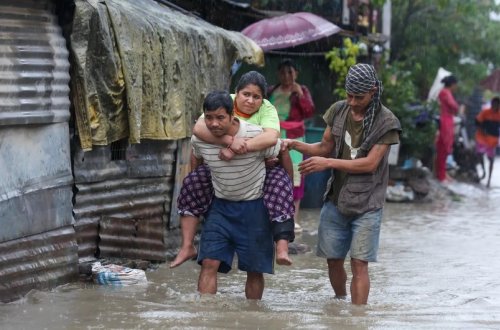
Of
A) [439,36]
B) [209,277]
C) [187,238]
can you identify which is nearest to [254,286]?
[209,277]

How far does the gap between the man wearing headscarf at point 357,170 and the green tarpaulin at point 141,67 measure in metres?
1.70

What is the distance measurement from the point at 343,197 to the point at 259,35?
5.65 m

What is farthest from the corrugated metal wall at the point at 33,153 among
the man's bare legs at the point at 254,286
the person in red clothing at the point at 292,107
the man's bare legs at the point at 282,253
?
the person in red clothing at the point at 292,107

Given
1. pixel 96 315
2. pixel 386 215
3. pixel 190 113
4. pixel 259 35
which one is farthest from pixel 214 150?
pixel 386 215

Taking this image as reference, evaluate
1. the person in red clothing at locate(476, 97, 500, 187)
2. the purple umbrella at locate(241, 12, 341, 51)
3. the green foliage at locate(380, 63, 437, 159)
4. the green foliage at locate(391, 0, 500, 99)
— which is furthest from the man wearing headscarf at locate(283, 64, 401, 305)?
the green foliage at locate(391, 0, 500, 99)

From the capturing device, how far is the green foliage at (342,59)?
13.4m

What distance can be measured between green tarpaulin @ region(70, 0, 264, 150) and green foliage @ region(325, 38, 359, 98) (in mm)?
4104

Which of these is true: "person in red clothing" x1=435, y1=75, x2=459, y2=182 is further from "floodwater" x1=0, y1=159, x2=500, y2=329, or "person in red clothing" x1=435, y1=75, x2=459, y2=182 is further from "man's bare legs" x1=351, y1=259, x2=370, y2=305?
"man's bare legs" x1=351, y1=259, x2=370, y2=305

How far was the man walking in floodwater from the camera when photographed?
6.06 meters

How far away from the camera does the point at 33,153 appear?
6.57 meters

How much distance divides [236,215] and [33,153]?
1509mm

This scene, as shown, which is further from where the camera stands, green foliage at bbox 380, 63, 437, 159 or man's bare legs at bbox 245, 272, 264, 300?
green foliage at bbox 380, 63, 437, 159

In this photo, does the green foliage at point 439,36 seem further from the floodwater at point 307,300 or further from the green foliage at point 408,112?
the floodwater at point 307,300

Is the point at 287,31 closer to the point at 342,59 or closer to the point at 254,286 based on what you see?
A: the point at 342,59
